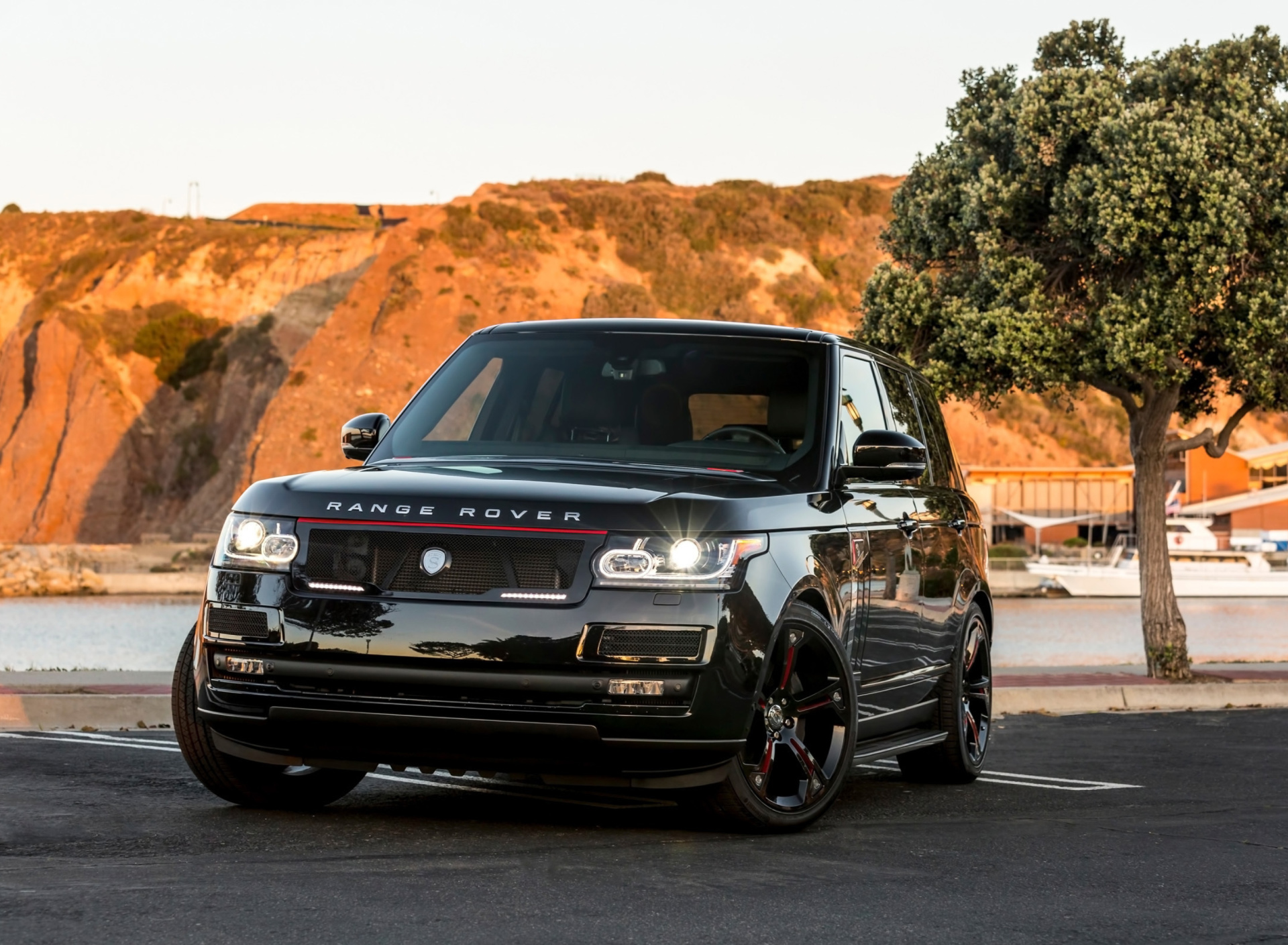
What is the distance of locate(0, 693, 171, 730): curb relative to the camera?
11.8 m

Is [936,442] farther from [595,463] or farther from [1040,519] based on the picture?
[1040,519]

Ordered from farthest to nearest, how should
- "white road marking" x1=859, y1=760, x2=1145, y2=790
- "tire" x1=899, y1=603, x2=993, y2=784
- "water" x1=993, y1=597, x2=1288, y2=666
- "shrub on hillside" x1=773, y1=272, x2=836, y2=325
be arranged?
1. "shrub on hillside" x1=773, y1=272, x2=836, y2=325
2. "water" x1=993, y1=597, x2=1288, y2=666
3. "white road marking" x1=859, y1=760, x2=1145, y2=790
4. "tire" x1=899, y1=603, x2=993, y2=784

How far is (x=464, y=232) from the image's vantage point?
9519 cm

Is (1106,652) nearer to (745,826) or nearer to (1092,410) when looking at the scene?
(745,826)

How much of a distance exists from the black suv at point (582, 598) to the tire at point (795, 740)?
0.01 metres

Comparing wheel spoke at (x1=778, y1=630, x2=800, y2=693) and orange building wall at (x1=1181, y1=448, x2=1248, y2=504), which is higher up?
wheel spoke at (x1=778, y1=630, x2=800, y2=693)

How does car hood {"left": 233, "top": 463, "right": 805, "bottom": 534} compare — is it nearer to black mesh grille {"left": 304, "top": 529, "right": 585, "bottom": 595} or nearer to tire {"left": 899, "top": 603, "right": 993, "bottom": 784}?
black mesh grille {"left": 304, "top": 529, "right": 585, "bottom": 595}

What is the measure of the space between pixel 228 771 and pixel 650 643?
1.96 meters

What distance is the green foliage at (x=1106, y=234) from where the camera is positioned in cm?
1736

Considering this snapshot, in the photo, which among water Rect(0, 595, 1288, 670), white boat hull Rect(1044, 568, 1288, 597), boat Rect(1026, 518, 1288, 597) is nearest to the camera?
water Rect(0, 595, 1288, 670)

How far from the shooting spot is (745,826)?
6.84m

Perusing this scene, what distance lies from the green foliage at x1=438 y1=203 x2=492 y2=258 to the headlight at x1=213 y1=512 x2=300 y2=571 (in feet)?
291

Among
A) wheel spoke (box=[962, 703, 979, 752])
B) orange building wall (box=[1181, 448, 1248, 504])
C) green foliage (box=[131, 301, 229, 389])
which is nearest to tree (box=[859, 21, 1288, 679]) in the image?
wheel spoke (box=[962, 703, 979, 752])

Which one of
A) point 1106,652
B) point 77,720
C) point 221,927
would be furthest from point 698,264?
point 221,927
